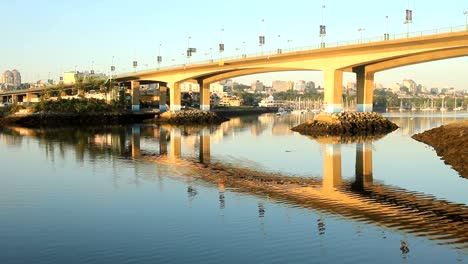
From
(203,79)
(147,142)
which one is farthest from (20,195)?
(203,79)

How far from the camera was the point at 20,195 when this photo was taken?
25031 mm

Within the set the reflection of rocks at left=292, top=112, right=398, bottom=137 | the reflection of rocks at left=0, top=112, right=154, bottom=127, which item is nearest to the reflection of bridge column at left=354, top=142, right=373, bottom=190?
the reflection of rocks at left=292, top=112, right=398, bottom=137

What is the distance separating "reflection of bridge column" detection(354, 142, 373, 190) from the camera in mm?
28766

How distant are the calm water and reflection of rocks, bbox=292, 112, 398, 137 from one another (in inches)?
1046

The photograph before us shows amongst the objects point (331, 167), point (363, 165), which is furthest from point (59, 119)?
point (363, 165)

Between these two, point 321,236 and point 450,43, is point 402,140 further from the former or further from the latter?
point 321,236

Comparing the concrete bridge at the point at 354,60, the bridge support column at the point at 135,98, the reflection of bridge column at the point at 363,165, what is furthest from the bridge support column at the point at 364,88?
the bridge support column at the point at 135,98

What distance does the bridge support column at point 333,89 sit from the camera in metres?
69.2

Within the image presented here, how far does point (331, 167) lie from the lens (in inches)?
1398

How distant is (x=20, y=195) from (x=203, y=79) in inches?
3313

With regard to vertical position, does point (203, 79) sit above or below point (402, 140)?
above

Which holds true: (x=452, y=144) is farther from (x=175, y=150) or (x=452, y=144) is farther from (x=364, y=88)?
(x=364, y=88)

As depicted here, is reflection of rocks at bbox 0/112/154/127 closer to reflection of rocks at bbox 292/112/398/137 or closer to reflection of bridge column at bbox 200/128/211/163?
reflection of rocks at bbox 292/112/398/137

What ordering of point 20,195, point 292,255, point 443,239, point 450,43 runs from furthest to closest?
point 450,43
point 20,195
point 443,239
point 292,255
